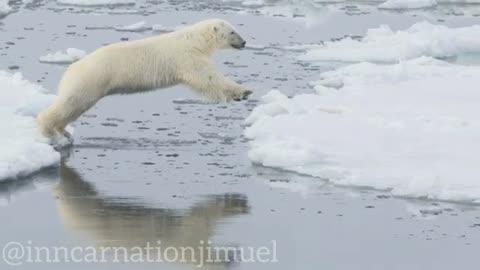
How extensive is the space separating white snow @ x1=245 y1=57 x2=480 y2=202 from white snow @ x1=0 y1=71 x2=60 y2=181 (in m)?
1.73

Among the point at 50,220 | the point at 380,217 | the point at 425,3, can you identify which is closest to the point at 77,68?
the point at 50,220

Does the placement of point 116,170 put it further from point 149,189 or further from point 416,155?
point 416,155

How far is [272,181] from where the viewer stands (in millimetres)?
10242

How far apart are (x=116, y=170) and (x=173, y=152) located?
0.78 meters

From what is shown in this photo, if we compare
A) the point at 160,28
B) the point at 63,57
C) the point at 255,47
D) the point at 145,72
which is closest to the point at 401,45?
the point at 255,47

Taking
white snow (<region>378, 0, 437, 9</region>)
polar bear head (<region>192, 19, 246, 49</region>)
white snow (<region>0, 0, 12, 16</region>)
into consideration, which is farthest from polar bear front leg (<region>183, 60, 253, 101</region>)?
white snow (<region>378, 0, 437, 9</region>)

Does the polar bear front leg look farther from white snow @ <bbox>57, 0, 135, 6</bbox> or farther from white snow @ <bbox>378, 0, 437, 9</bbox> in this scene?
white snow @ <bbox>57, 0, 135, 6</bbox>

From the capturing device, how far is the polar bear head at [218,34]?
1202 centimetres

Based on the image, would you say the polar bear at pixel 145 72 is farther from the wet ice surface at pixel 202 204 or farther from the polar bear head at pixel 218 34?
the wet ice surface at pixel 202 204

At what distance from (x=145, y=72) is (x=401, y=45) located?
19.0 ft

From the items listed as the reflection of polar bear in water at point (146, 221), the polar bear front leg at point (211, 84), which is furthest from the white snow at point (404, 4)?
the reflection of polar bear in water at point (146, 221)

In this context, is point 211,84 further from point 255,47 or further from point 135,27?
point 135,27

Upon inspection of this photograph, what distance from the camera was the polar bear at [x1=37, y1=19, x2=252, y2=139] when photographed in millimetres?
11352

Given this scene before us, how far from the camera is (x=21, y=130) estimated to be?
37.6ft
